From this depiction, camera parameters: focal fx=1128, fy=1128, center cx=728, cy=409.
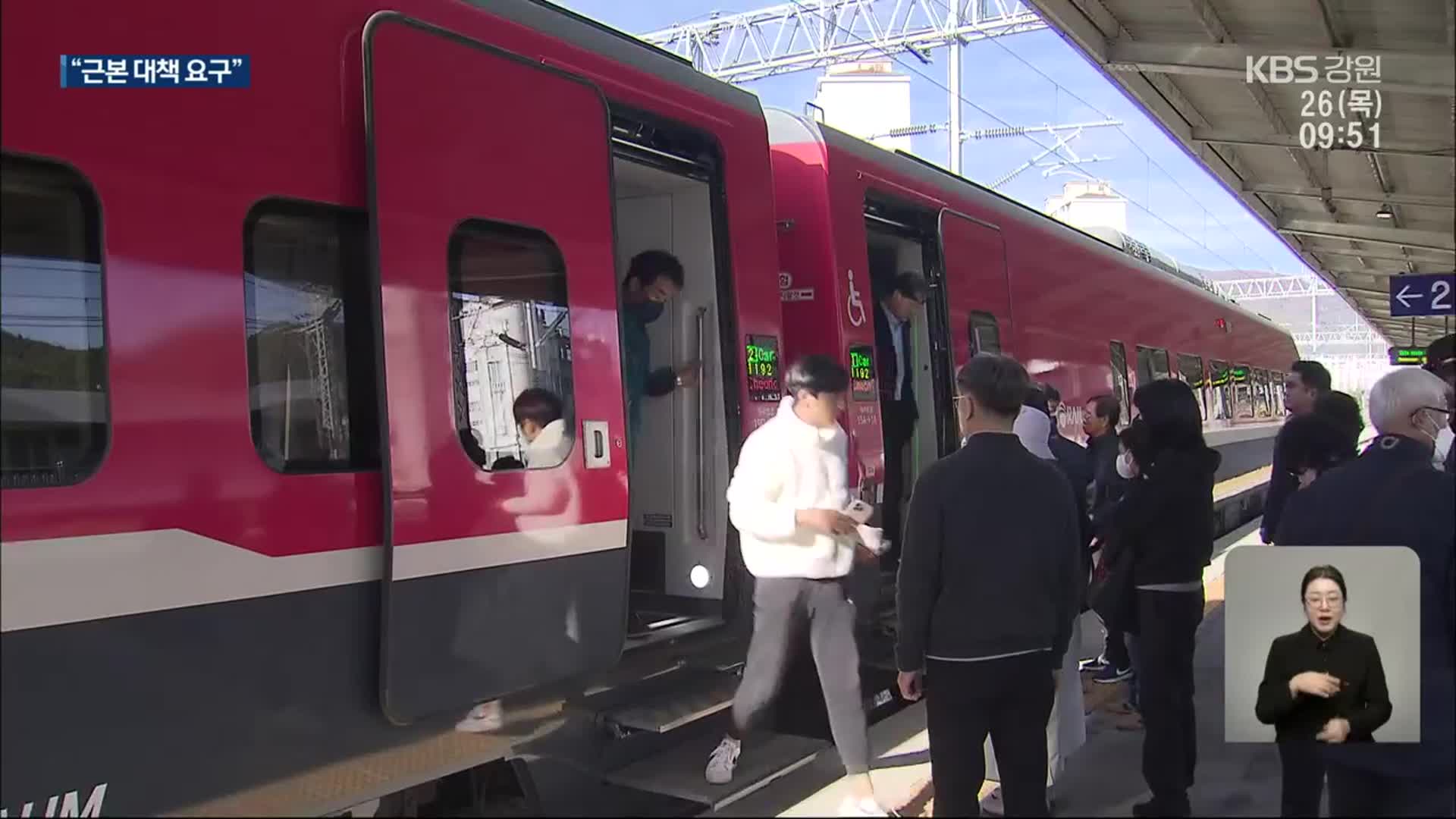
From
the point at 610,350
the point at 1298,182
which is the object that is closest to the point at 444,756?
the point at 610,350

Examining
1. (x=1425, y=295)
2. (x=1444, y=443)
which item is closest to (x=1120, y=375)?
(x=1425, y=295)

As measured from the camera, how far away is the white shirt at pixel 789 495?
4.04 metres

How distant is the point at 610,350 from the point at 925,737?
245cm

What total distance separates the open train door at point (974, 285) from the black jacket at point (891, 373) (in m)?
0.30

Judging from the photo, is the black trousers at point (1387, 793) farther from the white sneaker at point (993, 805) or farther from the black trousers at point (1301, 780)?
the white sneaker at point (993, 805)

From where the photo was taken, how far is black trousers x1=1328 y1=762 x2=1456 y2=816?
9.22 feet

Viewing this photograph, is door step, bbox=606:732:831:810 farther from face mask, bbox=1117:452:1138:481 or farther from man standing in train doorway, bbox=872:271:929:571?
man standing in train doorway, bbox=872:271:929:571

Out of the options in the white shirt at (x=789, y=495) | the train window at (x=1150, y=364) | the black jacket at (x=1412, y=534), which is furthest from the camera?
the train window at (x=1150, y=364)

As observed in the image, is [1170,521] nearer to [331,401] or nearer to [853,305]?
[853,305]

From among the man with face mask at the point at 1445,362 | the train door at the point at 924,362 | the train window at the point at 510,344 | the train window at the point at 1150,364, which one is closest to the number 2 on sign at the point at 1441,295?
the man with face mask at the point at 1445,362

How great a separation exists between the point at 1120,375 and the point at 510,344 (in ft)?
29.8

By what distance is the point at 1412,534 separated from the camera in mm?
2848

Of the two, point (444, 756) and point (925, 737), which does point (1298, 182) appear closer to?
point (925, 737)

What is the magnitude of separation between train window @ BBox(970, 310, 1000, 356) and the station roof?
1.94 meters
